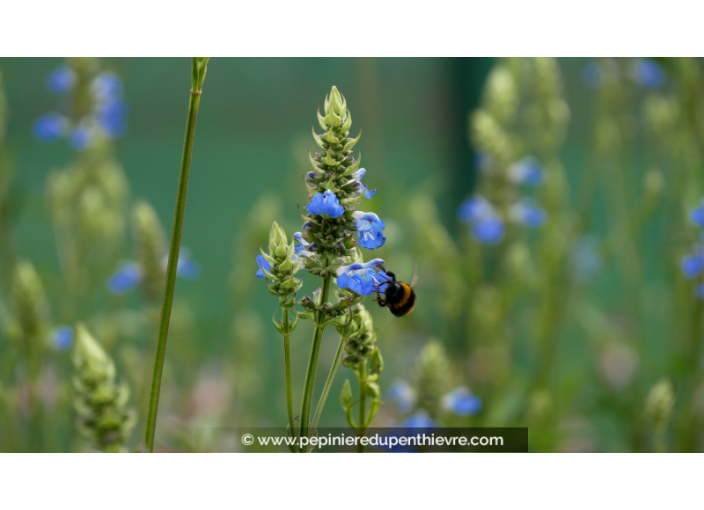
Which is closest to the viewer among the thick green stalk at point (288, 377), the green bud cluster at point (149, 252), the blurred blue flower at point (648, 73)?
the thick green stalk at point (288, 377)

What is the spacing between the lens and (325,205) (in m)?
0.74

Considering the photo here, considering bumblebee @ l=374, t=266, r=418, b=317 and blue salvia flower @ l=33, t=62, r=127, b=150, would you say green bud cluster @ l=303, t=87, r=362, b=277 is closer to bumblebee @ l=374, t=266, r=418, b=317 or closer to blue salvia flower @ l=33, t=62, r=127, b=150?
bumblebee @ l=374, t=266, r=418, b=317

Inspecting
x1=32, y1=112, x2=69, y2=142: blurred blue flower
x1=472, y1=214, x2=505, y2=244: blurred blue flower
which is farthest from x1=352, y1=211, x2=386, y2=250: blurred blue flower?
x1=32, y1=112, x2=69, y2=142: blurred blue flower

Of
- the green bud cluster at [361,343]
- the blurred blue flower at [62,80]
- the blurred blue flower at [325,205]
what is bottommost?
the green bud cluster at [361,343]

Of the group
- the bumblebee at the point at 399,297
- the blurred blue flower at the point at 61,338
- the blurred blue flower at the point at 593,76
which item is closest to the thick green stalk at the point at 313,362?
the bumblebee at the point at 399,297

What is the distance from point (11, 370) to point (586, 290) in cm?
215

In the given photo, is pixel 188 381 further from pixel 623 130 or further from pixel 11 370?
pixel 623 130

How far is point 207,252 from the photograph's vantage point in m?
2.85

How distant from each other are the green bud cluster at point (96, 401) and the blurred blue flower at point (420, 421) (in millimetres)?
582

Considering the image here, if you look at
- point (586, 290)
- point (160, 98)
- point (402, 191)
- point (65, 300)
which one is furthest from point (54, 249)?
point (586, 290)

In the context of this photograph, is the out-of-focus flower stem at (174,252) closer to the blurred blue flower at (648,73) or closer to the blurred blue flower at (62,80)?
the blurred blue flower at (62,80)

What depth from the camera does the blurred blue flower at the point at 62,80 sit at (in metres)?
1.85

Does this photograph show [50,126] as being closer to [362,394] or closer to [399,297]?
[399,297]

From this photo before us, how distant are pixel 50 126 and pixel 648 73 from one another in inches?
88.4
